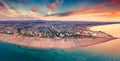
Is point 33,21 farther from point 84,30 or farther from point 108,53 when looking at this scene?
point 108,53

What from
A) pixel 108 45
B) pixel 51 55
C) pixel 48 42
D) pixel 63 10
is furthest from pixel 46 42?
pixel 108 45

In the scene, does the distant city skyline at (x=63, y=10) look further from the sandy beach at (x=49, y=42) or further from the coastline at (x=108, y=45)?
the sandy beach at (x=49, y=42)

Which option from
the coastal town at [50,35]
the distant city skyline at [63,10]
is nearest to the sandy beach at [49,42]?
the coastal town at [50,35]

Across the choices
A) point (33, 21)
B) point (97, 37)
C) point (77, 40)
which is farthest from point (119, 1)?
point (33, 21)

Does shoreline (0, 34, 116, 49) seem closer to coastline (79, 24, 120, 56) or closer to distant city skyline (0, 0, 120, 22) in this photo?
coastline (79, 24, 120, 56)

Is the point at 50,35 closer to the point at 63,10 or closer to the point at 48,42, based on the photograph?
the point at 48,42

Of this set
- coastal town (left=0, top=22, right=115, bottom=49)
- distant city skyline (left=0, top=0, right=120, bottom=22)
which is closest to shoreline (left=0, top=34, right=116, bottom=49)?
coastal town (left=0, top=22, right=115, bottom=49)
